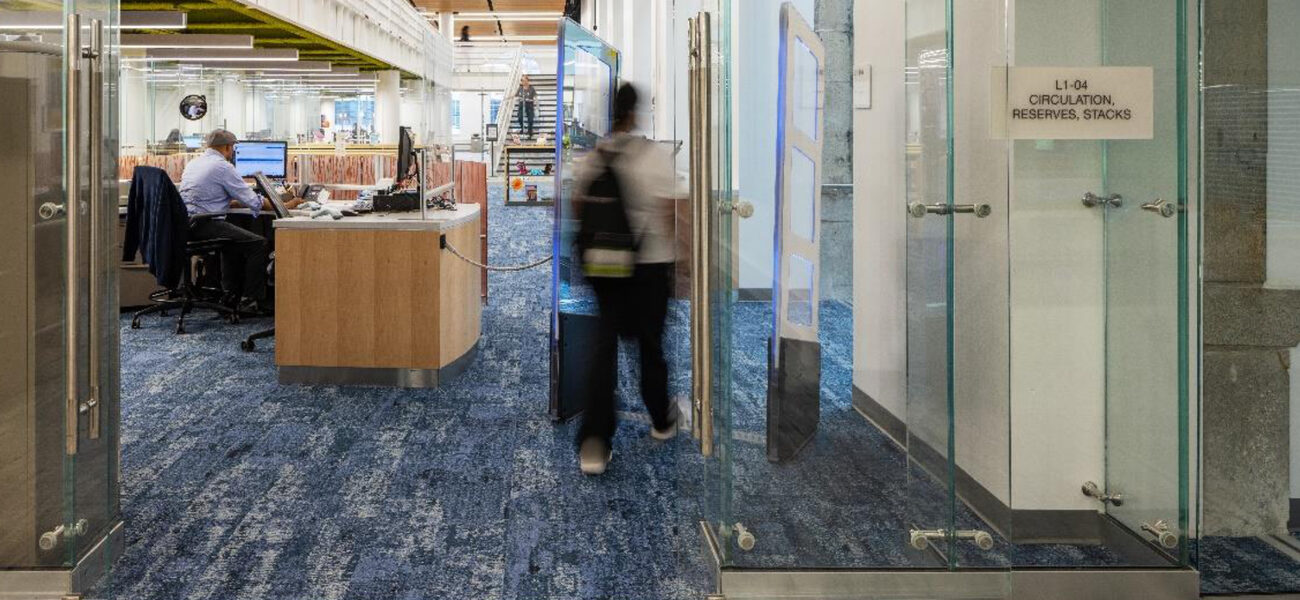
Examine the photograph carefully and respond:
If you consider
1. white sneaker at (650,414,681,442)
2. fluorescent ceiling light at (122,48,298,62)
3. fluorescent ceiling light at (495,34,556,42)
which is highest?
fluorescent ceiling light at (495,34,556,42)

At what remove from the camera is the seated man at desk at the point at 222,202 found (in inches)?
291

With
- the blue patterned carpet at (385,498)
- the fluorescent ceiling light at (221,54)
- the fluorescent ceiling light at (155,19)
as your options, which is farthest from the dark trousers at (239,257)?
the fluorescent ceiling light at (221,54)

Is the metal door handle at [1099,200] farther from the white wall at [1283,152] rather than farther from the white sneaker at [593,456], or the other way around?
the white sneaker at [593,456]

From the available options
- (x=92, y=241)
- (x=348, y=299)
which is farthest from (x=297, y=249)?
(x=92, y=241)

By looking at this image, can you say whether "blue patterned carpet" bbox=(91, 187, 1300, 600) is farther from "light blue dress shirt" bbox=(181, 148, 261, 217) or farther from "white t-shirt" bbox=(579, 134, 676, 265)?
"light blue dress shirt" bbox=(181, 148, 261, 217)

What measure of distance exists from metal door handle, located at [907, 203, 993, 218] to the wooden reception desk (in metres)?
3.11

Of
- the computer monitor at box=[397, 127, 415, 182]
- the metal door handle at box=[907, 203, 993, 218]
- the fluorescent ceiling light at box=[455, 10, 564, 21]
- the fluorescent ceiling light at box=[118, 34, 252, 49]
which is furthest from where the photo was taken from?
the fluorescent ceiling light at box=[455, 10, 564, 21]

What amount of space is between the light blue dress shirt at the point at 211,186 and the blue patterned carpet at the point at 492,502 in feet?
8.79

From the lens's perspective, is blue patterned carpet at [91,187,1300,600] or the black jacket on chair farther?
the black jacket on chair

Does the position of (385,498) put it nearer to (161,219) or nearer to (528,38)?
(161,219)

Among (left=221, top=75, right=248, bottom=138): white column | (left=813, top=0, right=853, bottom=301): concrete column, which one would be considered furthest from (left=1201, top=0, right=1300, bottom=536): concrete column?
(left=221, top=75, right=248, bottom=138): white column

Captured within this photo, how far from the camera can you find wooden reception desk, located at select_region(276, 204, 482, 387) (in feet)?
17.9

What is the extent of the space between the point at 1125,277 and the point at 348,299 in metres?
3.85

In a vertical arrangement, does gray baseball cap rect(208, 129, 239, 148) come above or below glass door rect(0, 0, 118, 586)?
above
